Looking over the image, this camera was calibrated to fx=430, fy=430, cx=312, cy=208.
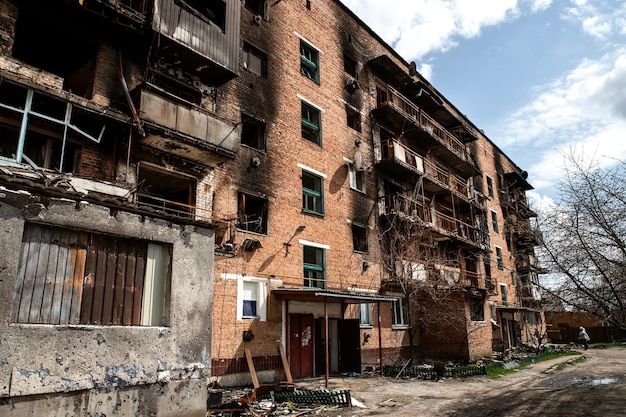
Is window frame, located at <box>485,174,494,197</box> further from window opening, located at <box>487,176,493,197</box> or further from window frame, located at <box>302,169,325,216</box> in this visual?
window frame, located at <box>302,169,325,216</box>

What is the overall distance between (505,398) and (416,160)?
14599 millimetres

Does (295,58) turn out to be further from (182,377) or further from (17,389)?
(17,389)

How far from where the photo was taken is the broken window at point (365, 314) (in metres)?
19.3

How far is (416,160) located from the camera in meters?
24.5

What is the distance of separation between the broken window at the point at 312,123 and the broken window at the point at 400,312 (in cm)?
901

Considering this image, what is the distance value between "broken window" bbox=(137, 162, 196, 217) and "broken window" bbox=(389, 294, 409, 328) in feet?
39.7

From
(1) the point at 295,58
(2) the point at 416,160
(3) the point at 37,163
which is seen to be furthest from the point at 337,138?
(3) the point at 37,163

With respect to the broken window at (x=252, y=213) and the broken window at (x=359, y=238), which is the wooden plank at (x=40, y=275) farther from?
the broken window at (x=359, y=238)

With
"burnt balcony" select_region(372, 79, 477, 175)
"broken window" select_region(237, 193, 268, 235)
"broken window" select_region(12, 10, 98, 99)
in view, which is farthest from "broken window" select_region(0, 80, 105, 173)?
"burnt balcony" select_region(372, 79, 477, 175)

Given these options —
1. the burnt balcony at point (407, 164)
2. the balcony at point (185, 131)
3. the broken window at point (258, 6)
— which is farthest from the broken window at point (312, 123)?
the balcony at point (185, 131)

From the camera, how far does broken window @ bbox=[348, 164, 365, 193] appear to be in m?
21.2

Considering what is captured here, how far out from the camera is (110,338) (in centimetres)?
774

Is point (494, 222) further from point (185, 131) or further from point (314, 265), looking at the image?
point (185, 131)


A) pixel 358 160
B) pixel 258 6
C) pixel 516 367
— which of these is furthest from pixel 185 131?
pixel 516 367
